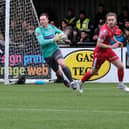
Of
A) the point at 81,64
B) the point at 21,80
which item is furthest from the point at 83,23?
the point at 21,80

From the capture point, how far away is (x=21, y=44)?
1900 centimetres

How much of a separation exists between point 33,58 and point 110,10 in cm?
693

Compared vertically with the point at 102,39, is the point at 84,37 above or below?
below

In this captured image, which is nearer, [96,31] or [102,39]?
[102,39]

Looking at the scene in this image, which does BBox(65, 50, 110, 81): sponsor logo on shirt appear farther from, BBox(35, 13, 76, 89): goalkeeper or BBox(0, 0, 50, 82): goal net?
BBox(35, 13, 76, 89): goalkeeper

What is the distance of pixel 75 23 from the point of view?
72.2ft

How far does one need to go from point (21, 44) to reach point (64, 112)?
956 cm

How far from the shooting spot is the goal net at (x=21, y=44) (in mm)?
18875

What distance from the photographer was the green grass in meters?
8.16

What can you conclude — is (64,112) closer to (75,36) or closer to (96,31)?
(75,36)

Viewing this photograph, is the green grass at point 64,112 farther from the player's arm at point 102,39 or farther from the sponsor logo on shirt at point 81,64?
the sponsor logo on shirt at point 81,64

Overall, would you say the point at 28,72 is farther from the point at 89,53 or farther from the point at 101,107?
the point at 101,107

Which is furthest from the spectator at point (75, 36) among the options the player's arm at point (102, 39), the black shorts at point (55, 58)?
the player's arm at point (102, 39)

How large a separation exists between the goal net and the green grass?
607 centimetres
